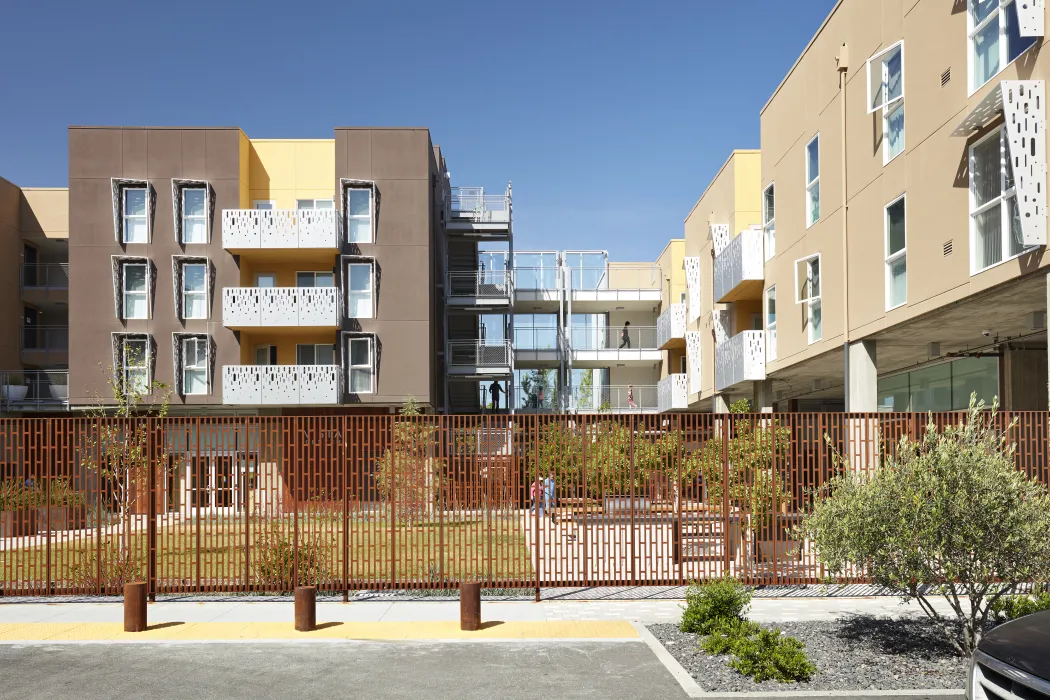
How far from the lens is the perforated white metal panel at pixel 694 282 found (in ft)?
113

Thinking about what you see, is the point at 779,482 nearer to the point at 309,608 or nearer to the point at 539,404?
the point at 309,608

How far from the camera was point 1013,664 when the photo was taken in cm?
574

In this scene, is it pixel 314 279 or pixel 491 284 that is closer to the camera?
pixel 314 279

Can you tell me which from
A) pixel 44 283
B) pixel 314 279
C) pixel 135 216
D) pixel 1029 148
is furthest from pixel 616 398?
pixel 1029 148

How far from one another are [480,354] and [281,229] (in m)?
11.2

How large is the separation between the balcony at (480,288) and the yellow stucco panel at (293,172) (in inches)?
320

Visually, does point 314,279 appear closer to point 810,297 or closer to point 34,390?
point 34,390

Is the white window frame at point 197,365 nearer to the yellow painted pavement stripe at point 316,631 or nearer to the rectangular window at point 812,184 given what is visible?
the rectangular window at point 812,184

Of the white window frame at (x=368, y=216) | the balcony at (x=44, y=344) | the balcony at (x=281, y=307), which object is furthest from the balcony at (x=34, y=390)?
the white window frame at (x=368, y=216)

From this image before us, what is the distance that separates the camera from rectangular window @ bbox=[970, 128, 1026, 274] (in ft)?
43.2

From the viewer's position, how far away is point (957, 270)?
1470 cm

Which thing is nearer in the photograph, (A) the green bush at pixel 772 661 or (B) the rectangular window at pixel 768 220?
(A) the green bush at pixel 772 661

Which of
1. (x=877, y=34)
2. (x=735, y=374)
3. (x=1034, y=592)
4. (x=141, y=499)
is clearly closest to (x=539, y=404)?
(x=735, y=374)

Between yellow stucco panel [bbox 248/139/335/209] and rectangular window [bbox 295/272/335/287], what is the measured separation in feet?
8.49
